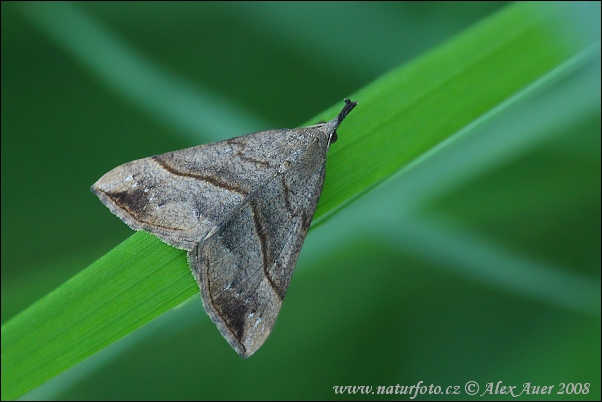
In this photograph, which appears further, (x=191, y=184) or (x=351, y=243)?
(x=351, y=243)

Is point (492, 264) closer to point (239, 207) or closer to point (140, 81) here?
point (239, 207)

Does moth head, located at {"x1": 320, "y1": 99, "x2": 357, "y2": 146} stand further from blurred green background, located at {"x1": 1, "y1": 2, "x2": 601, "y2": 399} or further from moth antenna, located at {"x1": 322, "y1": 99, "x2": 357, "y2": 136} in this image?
blurred green background, located at {"x1": 1, "y1": 2, "x2": 601, "y2": 399}

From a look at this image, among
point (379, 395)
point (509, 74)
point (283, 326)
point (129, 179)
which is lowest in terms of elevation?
point (379, 395)

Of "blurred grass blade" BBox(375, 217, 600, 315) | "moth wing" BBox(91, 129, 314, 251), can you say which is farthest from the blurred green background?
"moth wing" BBox(91, 129, 314, 251)

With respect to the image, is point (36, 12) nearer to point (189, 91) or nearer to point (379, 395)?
point (189, 91)

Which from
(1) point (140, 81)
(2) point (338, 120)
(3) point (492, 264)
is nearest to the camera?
(2) point (338, 120)

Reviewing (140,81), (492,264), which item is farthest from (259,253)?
(140,81)

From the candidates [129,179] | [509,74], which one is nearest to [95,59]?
[129,179]
